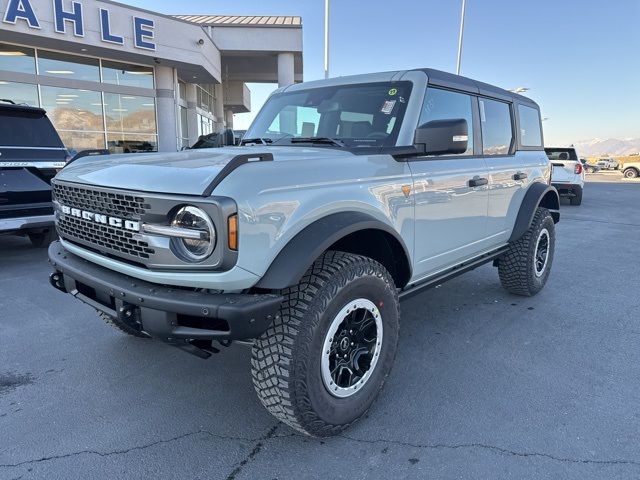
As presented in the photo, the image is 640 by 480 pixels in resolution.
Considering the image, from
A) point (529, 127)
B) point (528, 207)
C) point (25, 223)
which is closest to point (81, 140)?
point (25, 223)

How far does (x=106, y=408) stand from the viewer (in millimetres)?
2846

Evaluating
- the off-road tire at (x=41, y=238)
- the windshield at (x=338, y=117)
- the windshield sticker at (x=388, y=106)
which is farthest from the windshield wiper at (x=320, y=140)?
the off-road tire at (x=41, y=238)

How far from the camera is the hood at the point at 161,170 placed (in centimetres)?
216

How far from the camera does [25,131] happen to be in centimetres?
625

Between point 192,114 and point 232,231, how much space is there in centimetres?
2181

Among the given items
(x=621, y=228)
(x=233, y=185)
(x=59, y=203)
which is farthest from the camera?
(x=621, y=228)

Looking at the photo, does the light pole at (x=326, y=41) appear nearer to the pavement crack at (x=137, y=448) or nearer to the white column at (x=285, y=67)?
the white column at (x=285, y=67)

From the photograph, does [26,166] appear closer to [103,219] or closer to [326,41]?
[103,219]

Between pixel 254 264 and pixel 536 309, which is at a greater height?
pixel 254 264

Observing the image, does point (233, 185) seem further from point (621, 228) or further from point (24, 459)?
point (621, 228)

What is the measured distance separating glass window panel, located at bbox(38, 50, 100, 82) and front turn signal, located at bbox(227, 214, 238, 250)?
1628 centimetres

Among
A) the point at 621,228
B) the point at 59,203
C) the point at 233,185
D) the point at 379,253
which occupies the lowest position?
the point at 621,228

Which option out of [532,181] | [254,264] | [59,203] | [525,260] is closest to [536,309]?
[525,260]

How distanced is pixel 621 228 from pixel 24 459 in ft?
37.6
